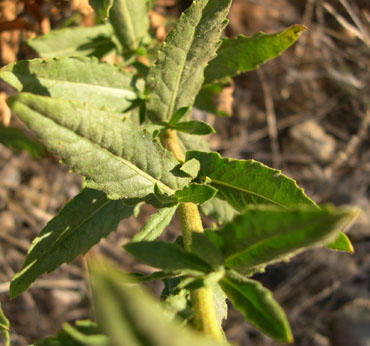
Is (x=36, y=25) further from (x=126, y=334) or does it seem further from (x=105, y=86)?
(x=126, y=334)

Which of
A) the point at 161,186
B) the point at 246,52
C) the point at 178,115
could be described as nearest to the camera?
the point at 161,186

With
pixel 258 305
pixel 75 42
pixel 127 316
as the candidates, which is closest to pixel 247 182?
pixel 258 305

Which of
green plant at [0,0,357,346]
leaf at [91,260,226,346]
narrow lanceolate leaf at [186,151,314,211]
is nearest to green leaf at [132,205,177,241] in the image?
green plant at [0,0,357,346]

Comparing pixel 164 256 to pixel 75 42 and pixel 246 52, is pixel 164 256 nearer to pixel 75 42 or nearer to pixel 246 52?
pixel 246 52

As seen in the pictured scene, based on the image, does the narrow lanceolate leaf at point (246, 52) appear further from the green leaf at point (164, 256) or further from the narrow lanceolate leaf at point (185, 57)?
the green leaf at point (164, 256)

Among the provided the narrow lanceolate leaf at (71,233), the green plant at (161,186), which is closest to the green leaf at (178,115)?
the green plant at (161,186)

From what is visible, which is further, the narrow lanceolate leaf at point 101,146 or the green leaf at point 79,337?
the narrow lanceolate leaf at point 101,146

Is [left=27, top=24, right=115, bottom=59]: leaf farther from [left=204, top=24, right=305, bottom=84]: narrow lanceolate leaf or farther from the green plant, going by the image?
[left=204, top=24, right=305, bottom=84]: narrow lanceolate leaf
